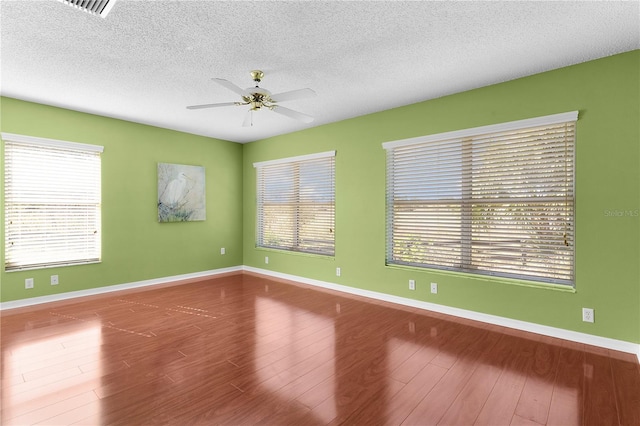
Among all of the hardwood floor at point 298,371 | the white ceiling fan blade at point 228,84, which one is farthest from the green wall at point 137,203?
the white ceiling fan blade at point 228,84

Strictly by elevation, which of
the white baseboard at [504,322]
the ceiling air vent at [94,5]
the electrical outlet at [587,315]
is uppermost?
the ceiling air vent at [94,5]

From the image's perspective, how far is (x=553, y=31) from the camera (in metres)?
2.48

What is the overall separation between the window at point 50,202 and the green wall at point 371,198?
13 cm

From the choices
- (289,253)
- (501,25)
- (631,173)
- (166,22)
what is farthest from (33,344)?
(631,173)

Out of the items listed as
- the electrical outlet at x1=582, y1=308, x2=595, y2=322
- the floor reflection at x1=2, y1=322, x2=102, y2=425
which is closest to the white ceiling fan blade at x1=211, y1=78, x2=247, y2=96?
the floor reflection at x1=2, y1=322, x2=102, y2=425

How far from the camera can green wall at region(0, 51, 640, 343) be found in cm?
284

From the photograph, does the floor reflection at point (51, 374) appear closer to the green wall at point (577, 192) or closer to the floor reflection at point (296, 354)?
the floor reflection at point (296, 354)

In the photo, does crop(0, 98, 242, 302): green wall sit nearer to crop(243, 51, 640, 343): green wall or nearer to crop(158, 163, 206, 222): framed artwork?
crop(158, 163, 206, 222): framed artwork

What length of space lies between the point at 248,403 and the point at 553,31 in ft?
11.4

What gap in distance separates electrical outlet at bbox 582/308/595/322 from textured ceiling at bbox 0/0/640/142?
229cm

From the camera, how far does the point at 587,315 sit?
2955 mm

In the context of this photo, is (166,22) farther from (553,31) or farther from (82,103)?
(553,31)

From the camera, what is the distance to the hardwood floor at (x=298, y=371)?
196cm

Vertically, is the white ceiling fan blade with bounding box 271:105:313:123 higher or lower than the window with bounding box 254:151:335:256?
higher
